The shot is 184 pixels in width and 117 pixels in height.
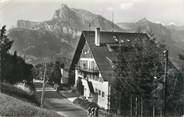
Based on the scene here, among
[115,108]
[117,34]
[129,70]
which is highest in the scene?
[117,34]

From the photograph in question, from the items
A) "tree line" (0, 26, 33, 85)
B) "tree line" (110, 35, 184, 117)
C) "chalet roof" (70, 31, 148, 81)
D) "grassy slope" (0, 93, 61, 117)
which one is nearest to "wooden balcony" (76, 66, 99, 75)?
"chalet roof" (70, 31, 148, 81)

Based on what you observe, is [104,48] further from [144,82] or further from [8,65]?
[144,82]

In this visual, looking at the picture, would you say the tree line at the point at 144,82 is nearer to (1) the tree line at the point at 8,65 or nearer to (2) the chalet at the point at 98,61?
(2) the chalet at the point at 98,61

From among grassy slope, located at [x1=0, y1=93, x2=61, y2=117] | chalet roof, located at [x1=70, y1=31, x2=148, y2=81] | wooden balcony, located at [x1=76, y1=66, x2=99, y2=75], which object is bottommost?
grassy slope, located at [x1=0, y1=93, x2=61, y2=117]

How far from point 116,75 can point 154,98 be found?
4.25 m

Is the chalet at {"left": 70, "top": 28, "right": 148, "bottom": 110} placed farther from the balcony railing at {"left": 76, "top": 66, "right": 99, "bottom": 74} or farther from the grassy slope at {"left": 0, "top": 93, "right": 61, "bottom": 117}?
the grassy slope at {"left": 0, "top": 93, "right": 61, "bottom": 117}

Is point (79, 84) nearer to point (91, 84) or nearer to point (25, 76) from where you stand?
point (91, 84)

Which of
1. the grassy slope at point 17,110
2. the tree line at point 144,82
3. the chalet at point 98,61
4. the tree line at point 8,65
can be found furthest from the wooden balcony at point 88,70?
the grassy slope at point 17,110

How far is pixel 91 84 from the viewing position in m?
45.1

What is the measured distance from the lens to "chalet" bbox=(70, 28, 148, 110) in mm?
39031

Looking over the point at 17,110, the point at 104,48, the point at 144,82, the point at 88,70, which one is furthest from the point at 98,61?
the point at 17,110

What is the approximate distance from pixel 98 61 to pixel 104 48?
3.61 m

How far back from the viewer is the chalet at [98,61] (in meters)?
39.0

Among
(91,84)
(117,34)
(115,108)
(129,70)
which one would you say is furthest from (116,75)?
(117,34)
